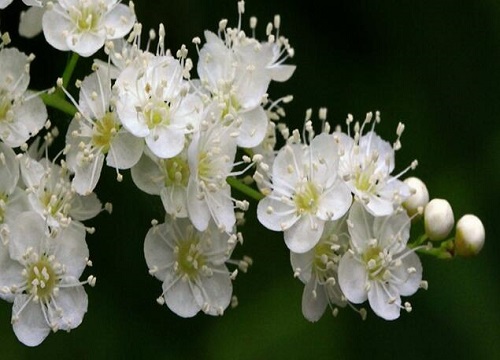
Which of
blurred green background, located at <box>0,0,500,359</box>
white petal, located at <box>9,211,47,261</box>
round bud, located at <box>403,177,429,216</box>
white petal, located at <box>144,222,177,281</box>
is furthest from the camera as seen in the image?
blurred green background, located at <box>0,0,500,359</box>

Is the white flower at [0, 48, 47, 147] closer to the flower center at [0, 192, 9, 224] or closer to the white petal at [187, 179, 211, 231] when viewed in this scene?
the flower center at [0, 192, 9, 224]

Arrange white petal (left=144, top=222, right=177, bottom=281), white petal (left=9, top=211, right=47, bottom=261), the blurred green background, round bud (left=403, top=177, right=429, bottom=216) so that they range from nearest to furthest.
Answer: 1. white petal (left=9, top=211, right=47, bottom=261)
2. white petal (left=144, top=222, right=177, bottom=281)
3. round bud (left=403, top=177, right=429, bottom=216)
4. the blurred green background

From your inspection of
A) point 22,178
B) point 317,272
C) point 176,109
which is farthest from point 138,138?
point 317,272

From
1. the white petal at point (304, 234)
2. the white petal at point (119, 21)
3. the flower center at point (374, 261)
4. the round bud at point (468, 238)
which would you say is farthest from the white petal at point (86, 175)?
the round bud at point (468, 238)

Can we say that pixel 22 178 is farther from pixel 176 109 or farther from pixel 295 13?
pixel 295 13

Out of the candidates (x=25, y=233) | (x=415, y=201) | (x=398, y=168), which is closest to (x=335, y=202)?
(x=415, y=201)

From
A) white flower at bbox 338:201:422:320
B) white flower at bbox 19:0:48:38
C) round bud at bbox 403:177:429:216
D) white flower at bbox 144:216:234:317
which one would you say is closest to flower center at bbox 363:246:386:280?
white flower at bbox 338:201:422:320
